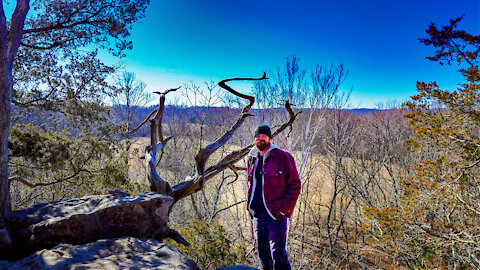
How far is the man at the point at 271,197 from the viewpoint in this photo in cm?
247

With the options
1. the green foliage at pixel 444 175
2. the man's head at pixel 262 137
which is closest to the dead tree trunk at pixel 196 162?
the man's head at pixel 262 137

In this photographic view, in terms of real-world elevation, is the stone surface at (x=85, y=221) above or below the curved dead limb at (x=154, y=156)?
below

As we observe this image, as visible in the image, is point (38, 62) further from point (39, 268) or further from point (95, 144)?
point (39, 268)

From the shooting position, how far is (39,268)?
A: 1.93 meters

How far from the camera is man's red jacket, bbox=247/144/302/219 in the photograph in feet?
8.07

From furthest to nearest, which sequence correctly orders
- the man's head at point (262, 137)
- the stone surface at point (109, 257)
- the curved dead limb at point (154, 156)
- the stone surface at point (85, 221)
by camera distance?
the curved dead limb at point (154, 156) → the man's head at point (262, 137) → the stone surface at point (85, 221) → the stone surface at point (109, 257)

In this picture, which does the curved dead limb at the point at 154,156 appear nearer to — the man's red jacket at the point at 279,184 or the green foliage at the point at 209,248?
the green foliage at the point at 209,248

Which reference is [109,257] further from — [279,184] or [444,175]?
[444,175]

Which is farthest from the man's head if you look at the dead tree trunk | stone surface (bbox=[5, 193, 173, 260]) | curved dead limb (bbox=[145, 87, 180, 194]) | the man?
curved dead limb (bbox=[145, 87, 180, 194])

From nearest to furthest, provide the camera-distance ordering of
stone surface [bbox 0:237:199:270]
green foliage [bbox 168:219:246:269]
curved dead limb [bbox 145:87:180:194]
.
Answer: stone surface [bbox 0:237:199:270] → curved dead limb [bbox 145:87:180:194] → green foliage [bbox 168:219:246:269]

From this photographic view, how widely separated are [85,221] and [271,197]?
1982mm

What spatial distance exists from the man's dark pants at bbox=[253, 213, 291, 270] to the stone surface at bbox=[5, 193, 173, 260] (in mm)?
1230

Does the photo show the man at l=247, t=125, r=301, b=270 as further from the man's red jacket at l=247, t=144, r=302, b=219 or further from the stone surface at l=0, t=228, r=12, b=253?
the stone surface at l=0, t=228, r=12, b=253

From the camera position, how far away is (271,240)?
251 centimetres
